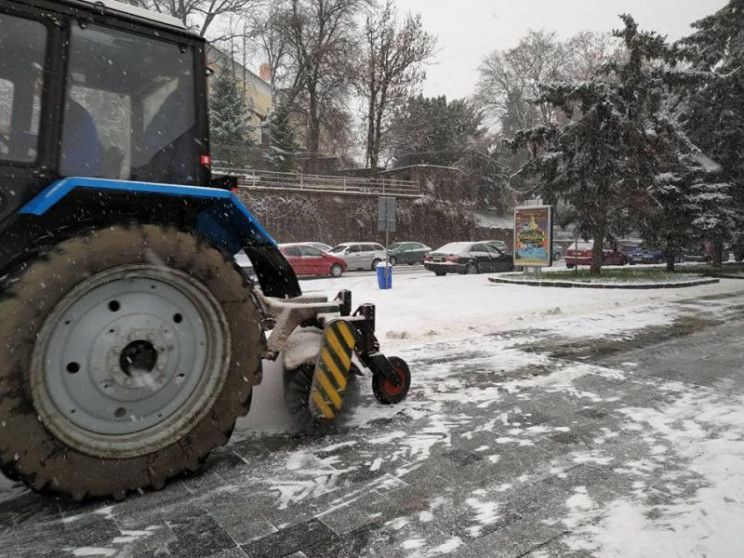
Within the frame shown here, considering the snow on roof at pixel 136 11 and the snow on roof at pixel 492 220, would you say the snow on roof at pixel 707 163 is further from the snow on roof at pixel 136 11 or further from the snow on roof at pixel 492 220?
the snow on roof at pixel 136 11

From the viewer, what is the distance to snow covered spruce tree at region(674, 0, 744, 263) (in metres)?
21.1

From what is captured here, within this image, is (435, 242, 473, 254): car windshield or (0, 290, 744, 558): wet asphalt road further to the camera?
(435, 242, 473, 254): car windshield

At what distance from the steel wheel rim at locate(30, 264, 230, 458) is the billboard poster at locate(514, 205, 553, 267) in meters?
16.6

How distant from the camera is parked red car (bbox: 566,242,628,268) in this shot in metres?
29.1

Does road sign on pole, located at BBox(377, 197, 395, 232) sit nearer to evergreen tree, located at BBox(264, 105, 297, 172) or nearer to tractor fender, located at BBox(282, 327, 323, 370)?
tractor fender, located at BBox(282, 327, 323, 370)

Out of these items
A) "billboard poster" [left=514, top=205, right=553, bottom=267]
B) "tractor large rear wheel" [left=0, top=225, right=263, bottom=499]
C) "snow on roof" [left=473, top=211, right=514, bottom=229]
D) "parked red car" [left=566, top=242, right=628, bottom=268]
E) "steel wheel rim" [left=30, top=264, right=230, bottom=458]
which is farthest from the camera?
"snow on roof" [left=473, top=211, right=514, bottom=229]

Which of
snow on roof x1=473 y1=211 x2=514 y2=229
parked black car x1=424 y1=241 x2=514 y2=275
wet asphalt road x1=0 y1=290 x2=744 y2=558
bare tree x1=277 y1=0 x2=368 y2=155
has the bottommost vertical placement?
wet asphalt road x1=0 y1=290 x2=744 y2=558

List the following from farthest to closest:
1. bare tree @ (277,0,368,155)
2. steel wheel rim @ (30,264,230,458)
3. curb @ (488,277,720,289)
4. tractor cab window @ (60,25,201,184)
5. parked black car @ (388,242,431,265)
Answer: bare tree @ (277,0,368,155) < parked black car @ (388,242,431,265) < curb @ (488,277,720,289) < tractor cab window @ (60,25,201,184) < steel wheel rim @ (30,264,230,458)

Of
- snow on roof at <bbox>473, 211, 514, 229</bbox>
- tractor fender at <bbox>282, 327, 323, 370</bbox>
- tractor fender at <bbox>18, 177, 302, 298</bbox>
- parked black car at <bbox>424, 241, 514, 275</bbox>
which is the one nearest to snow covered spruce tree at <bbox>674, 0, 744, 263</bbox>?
parked black car at <bbox>424, 241, 514, 275</bbox>

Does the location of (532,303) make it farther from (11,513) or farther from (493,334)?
(11,513)

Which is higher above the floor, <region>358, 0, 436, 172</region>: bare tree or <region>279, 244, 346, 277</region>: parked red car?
<region>358, 0, 436, 172</region>: bare tree

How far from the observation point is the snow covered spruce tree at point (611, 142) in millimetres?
17062

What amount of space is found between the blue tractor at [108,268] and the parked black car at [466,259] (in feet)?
64.0

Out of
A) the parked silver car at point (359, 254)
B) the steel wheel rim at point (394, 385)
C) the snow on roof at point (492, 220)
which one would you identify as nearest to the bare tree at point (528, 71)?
the snow on roof at point (492, 220)
